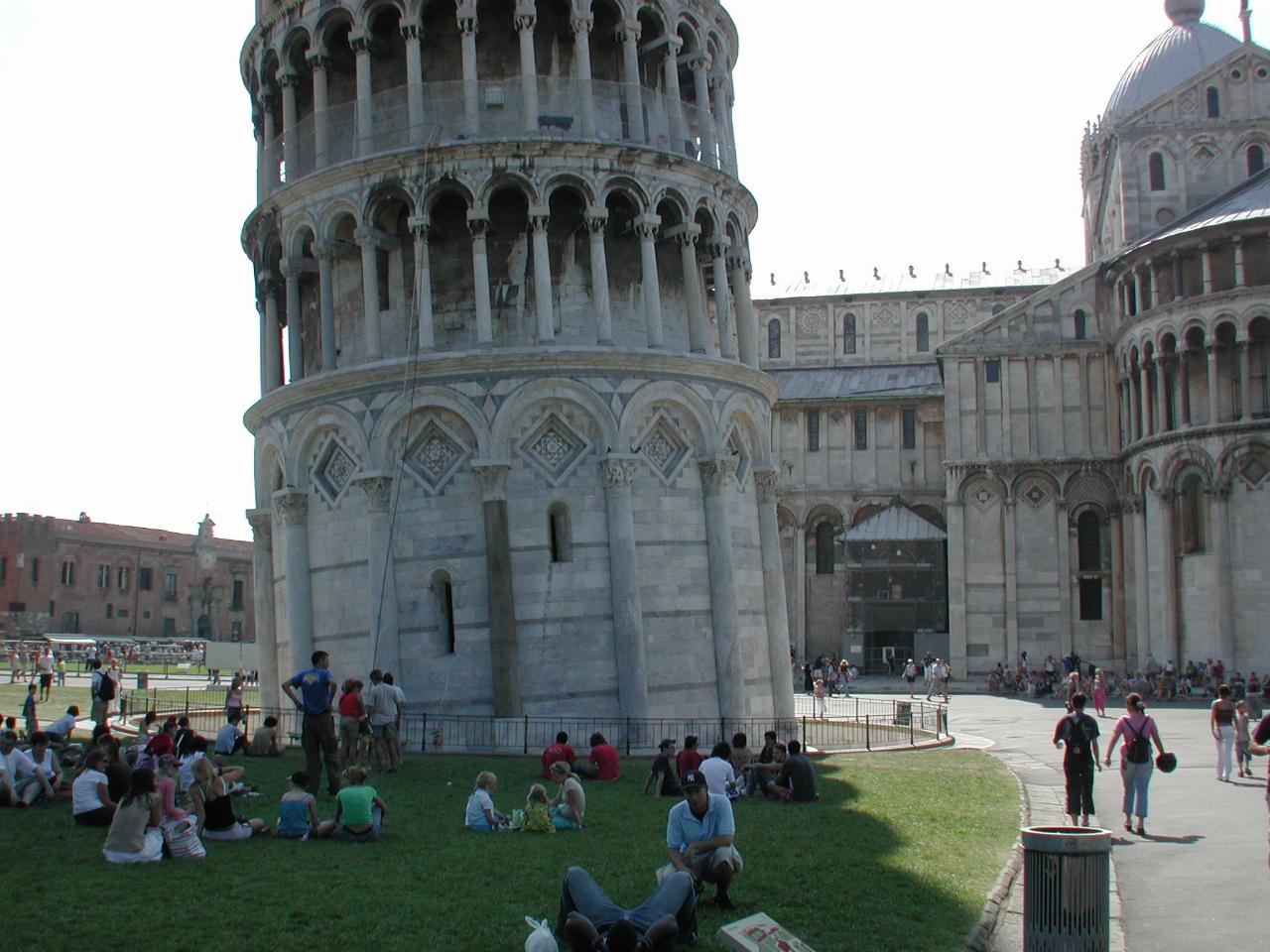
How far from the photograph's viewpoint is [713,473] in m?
31.1

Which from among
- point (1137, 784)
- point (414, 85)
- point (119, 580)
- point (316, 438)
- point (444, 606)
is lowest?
point (1137, 784)

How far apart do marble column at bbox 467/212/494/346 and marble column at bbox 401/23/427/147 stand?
2.47 meters

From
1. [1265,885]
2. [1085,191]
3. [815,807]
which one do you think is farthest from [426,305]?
[1085,191]

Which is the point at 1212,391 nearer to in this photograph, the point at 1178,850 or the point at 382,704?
the point at 382,704

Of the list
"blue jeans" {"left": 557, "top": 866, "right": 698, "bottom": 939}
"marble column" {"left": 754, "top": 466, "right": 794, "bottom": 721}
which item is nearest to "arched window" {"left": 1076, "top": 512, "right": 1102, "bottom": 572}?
"marble column" {"left": 754, "top": 466, "right": 794, "bottom": 721}

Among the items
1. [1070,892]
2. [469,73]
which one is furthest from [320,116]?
[1070,892]

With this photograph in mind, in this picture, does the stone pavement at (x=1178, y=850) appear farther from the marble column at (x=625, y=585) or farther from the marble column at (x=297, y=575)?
the marble column at (x=297, y=575)

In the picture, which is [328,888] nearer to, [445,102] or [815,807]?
[815,807]

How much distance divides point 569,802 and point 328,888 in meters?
5.12

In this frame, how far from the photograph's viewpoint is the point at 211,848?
51.6 feet

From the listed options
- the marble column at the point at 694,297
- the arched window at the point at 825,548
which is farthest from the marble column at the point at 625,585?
the arched window at the point at 825,548

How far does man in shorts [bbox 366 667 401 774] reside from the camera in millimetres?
24469

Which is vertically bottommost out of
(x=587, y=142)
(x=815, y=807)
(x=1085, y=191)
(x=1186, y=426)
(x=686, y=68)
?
(x=815, y=807)

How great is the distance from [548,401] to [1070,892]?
20.4 m
